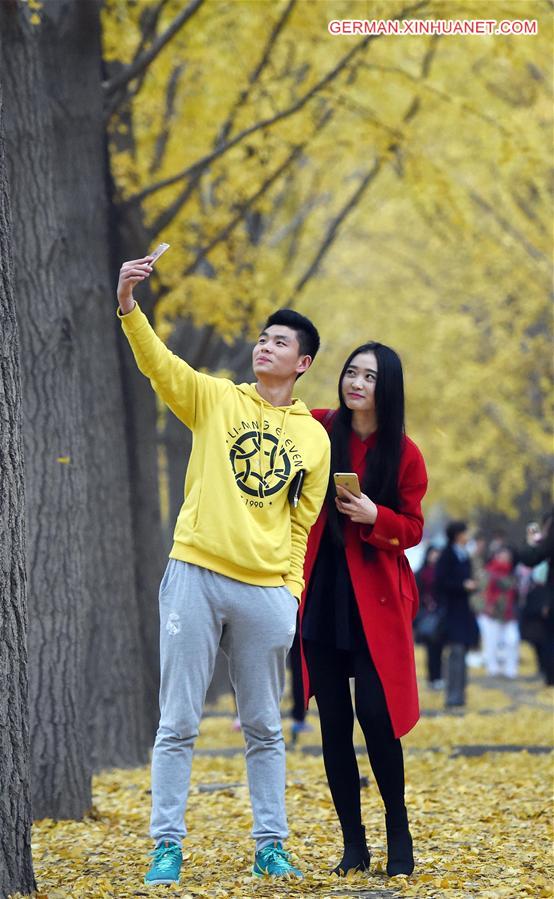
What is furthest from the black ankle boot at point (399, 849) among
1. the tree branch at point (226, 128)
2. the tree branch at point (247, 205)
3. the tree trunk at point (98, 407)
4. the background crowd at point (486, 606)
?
the tree branch at point (247, 205)

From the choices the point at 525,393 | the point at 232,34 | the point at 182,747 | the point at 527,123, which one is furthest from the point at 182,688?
the point at 525,393

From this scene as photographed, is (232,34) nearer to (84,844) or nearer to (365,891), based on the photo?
(84,844)

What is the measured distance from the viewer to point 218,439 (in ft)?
16.9

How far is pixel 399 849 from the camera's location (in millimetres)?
5391

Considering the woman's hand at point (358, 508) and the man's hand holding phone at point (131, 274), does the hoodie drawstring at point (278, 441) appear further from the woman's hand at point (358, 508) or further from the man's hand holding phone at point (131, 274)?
the man's hand holding phone at point (131, 274)

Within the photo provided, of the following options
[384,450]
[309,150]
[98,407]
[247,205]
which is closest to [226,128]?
[247,205]

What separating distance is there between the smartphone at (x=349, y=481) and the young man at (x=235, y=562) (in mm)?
71

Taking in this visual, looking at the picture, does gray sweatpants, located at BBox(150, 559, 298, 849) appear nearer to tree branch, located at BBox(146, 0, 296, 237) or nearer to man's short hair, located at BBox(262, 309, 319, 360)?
man's short hair, located at BBox(262, 309, 319, 360)

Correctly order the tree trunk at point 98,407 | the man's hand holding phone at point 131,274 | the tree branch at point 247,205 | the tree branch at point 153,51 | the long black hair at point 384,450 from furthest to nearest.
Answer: the tree branch at point 247,205 < the tree branch at point 153,51 < the tree trunk at point 98,407 < the long black hair at point 384,450 < the man's hand holding phone at point 131,274

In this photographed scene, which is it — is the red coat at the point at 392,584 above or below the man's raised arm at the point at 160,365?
below

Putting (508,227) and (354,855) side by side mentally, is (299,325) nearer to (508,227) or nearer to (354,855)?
(354,855)

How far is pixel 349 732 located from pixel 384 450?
1143mm

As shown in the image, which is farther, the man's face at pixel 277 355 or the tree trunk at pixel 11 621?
the man's face at pixel 277 355

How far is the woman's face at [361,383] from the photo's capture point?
5562mm
